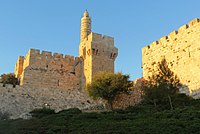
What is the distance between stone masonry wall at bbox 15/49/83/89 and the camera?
27969 mm

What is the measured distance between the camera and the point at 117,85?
18.7 metres

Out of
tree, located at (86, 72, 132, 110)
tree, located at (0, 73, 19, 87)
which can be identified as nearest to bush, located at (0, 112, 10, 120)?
tree, located at (86, 72, 132, 110)

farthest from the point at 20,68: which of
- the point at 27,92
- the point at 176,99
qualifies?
the point at 176,99

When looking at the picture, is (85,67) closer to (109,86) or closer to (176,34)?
(176,34)

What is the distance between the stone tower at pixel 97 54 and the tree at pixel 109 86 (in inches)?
406

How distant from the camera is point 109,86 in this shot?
61.4 ft

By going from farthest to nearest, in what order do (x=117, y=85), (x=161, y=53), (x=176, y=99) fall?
(x=161, y=53)
(x=117, y=85)
(x=176, y=99)

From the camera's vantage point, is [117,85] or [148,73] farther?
[148,73]

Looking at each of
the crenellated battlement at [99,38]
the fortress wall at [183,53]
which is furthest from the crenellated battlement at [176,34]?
the crenellated battlement at [99,38]

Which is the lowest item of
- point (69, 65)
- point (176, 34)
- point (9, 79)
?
point (9, 79)

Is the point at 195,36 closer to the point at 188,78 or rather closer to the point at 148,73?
the point at 188,78

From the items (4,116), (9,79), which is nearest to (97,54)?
(9,79)

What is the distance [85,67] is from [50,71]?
3.60 meters

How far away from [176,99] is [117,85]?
406cm
